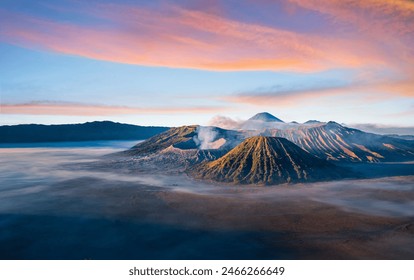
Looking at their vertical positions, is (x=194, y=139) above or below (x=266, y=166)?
above

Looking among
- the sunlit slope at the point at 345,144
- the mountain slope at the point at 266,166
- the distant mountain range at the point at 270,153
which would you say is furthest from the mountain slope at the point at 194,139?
the sunlit slope at the point at 345,144

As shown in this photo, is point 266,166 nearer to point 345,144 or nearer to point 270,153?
point 270,153

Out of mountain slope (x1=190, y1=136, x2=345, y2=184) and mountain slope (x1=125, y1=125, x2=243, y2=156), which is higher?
mountain slope (x1=125, y1=125, x2=243, y2=156)

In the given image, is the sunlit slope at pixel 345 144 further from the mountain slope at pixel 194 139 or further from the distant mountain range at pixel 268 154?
the mountain slope at pixel 194 139

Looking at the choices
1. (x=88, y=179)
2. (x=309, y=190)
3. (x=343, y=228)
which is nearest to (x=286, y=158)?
(x=309, y=190)

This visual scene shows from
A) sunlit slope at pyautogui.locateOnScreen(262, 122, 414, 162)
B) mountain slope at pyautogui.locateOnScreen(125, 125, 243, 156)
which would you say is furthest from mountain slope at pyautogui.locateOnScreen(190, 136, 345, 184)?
sunlit slope at pyautogui.locateOnScreen(262, 122, 414, 162)

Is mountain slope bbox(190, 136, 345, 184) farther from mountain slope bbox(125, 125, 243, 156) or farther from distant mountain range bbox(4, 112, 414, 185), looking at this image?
mountain slope bbox(125, 125, 243, 156)

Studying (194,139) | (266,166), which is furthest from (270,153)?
(194,139)
